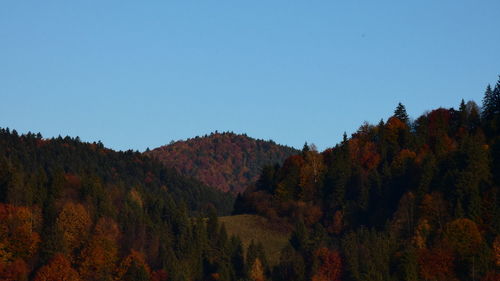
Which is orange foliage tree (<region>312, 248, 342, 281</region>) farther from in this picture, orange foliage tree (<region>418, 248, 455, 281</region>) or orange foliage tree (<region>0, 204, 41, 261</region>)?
orange foliage tree (<region>0, 204, 41, 261</region>)

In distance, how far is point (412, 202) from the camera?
157 meters

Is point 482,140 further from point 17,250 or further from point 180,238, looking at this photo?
point 17,250

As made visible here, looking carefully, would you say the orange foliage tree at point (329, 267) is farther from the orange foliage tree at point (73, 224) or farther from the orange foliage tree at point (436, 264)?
the orange foliage tree at point (73, 224)

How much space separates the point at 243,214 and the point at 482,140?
5071 centimetres

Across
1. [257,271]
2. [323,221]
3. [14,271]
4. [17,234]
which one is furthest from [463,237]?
[17,234]

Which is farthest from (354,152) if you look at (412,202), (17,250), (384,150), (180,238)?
(17,250)

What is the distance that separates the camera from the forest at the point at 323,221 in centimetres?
14162

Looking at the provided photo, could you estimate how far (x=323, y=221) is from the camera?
176125 millimetres

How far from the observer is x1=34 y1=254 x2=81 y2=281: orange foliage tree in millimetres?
139250

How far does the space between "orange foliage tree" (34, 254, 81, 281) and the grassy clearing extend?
32938 millimetres

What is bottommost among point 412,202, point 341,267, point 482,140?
point 341,267

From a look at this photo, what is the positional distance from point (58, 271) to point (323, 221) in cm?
5648

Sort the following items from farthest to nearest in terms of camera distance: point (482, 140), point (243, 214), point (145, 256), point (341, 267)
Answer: point (243, 214) < point (482, 140) < point (145, 256) < point (341, 267)

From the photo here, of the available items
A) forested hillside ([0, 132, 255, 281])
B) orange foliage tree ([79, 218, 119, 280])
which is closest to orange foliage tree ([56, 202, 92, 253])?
forested hillside ([0, 132, 255, 281])
